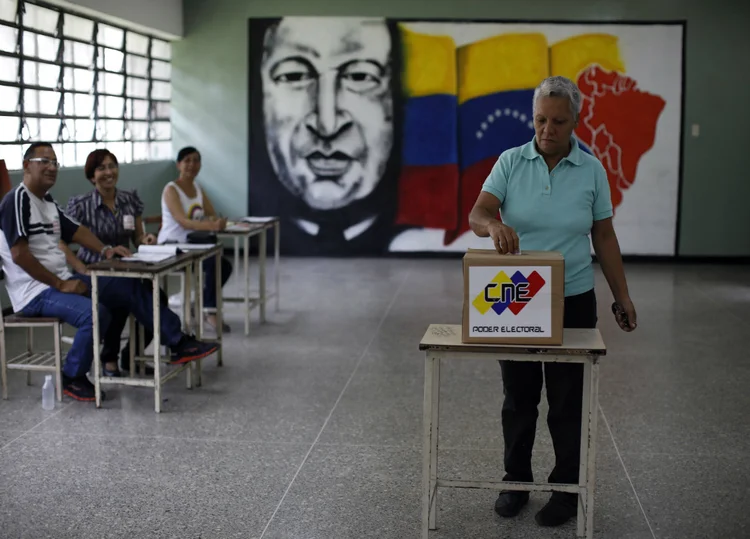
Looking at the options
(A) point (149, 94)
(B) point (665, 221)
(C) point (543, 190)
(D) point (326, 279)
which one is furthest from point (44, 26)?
(B) point (665, 221)

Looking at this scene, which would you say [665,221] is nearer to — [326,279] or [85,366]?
[326,279]

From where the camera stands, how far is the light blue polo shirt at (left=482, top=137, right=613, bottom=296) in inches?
125

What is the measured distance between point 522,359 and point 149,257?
2664mm

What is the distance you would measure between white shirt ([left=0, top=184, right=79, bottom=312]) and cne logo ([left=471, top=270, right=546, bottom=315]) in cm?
296

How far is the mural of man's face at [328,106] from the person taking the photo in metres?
10.6

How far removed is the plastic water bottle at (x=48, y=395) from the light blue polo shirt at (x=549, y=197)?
274 cm

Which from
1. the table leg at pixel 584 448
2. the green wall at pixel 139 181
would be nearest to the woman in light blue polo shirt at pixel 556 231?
the table leg at pixel 584 448

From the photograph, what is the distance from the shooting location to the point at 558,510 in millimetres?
3416

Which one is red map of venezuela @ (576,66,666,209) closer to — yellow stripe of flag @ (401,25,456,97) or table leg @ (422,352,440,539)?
yellow stripe of flag @ (401,25,456,97)

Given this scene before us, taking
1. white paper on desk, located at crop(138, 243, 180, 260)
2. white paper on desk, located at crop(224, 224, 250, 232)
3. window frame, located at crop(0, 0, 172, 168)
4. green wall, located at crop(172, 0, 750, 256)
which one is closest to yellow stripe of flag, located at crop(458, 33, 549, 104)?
green wall, located at crop(172, 0, 750, 256)

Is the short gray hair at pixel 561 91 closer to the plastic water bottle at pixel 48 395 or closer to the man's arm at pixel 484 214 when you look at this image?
the man's arm at pixel 484 214

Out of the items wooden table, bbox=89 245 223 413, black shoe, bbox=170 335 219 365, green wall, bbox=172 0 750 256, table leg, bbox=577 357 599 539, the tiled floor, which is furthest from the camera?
green wall, bbox=172 0 750 256

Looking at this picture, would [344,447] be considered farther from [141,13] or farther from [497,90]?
[497,90]

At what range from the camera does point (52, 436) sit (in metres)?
4.38
